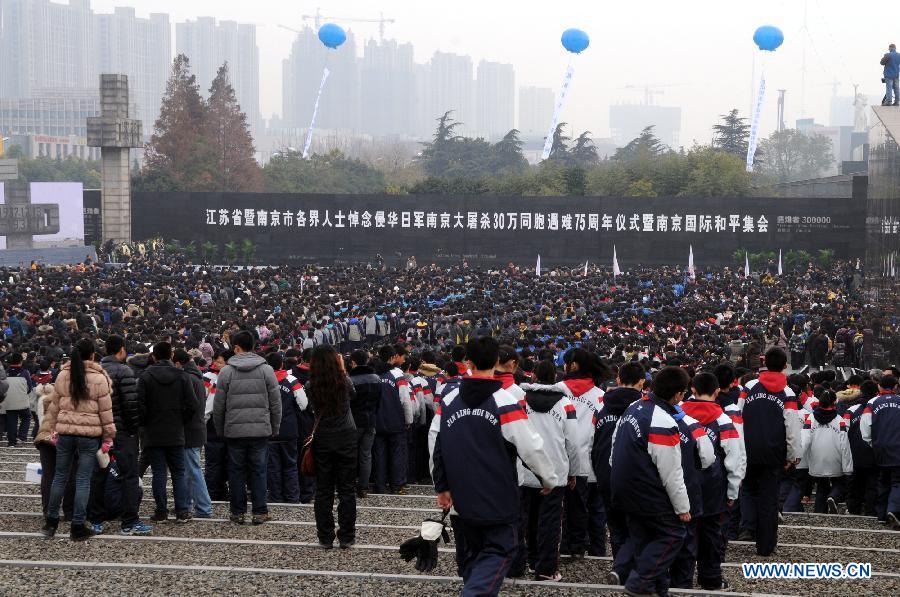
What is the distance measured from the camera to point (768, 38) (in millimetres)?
35156

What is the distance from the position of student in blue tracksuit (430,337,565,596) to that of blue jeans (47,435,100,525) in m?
2.81

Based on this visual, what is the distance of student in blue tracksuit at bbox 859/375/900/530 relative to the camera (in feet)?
27.8

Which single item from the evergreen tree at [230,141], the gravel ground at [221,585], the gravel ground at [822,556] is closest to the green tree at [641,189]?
the evergreen tree at [230,141]

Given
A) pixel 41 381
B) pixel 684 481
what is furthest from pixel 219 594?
pixel 41 381

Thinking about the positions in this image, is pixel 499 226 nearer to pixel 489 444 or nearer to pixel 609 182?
pixel 609 182

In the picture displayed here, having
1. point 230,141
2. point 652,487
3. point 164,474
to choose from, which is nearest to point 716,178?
point 230,141

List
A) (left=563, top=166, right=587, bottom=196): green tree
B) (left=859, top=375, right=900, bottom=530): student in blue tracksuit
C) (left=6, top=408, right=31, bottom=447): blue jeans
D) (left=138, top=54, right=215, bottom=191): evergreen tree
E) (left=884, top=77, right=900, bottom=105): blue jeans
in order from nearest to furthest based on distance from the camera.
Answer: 1. (left=859, top=375, right=900, bottom=530): student in blue tracksuit
2. (left=6, top=408, right=31, bottom=447): blue jeans
3. (left=884, top=77, right=900, bottom=105): blue jeans
4. (left=563, top=166, right=587, bottom=196): green tree
5. (left=138, top=54, right=215, bottom=191): evergreen tree

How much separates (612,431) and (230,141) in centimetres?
5452

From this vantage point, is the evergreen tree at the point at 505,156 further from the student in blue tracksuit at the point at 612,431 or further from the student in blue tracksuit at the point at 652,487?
the student in blue tracksuit at the point at 652,487

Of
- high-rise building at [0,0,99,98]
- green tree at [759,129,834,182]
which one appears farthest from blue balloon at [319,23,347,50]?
high-rise building at [0,0,99,98]

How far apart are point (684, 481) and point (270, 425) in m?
3.00

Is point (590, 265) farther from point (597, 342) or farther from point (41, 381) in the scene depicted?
point (41, 381)

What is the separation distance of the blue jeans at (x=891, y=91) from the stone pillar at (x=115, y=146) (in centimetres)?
2930

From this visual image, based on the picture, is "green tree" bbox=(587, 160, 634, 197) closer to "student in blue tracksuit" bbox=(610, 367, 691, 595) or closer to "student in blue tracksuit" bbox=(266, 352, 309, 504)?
"student in blue tracksuit" bbox=(266, 352, 309, 504)
